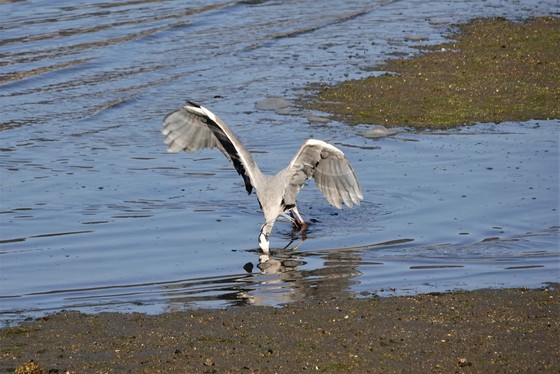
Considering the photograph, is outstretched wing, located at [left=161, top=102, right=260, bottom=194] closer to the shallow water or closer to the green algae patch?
the shallow water

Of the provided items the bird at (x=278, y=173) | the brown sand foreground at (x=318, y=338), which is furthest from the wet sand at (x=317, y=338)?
the bird at (x=278, y=173)

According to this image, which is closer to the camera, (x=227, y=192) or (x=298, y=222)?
(x=298, y=222)

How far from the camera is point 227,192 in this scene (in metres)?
11.5

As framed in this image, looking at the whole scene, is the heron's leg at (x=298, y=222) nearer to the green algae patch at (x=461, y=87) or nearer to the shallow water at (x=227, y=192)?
the shallow water at (x=227, y=192)

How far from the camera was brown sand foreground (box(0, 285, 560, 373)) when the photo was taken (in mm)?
6414

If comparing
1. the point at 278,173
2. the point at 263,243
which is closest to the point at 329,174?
the point at 278,173

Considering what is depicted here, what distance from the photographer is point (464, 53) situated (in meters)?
17.8

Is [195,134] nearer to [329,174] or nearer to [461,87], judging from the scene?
[329,174]

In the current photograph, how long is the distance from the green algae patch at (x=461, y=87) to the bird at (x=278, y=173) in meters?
3.63

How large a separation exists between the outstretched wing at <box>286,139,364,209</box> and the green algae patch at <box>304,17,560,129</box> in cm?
361

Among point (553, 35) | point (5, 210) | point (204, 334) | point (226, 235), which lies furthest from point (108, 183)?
point (553, 35)

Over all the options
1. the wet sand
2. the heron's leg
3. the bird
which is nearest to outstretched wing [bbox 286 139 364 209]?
the bird

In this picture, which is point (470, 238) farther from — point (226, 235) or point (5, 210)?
point (5, 210)

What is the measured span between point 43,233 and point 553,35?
446 inches
